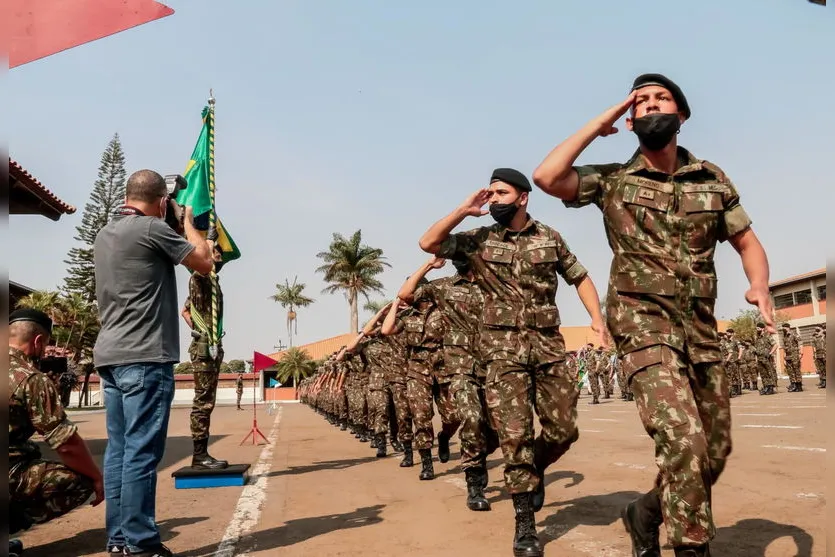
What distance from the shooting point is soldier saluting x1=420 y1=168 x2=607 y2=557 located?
4.46 meters

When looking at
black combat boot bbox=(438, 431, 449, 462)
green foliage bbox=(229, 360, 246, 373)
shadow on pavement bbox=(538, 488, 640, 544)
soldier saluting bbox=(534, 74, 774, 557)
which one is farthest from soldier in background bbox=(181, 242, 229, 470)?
green foliage bbox=(229, 360, 246, 373)

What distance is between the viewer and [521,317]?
15.6 feet

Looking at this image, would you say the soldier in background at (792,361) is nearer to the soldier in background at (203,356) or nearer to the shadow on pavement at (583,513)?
the shadow on pavement at (583,513)

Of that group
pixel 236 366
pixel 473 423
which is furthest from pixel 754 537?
pixel 236 366

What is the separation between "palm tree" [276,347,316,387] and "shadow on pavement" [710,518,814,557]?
216ft

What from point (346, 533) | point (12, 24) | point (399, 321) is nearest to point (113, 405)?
point (346, 533)

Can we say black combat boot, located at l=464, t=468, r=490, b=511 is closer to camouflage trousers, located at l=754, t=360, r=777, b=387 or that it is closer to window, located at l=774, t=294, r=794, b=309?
camouflage trousers, located at l=754, t=360, r=777, b=387

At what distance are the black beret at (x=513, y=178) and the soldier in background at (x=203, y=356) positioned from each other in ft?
12.4

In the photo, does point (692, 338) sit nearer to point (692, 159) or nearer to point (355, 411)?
point (692, 159)

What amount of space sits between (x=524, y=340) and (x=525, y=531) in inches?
50.7

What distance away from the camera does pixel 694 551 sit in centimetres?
286

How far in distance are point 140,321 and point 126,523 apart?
1129mm

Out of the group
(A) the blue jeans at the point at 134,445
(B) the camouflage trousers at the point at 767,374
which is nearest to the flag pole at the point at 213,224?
(A) the blue jeans at the point at 134,445

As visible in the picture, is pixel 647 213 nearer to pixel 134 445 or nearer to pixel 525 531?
pixel 525 531
